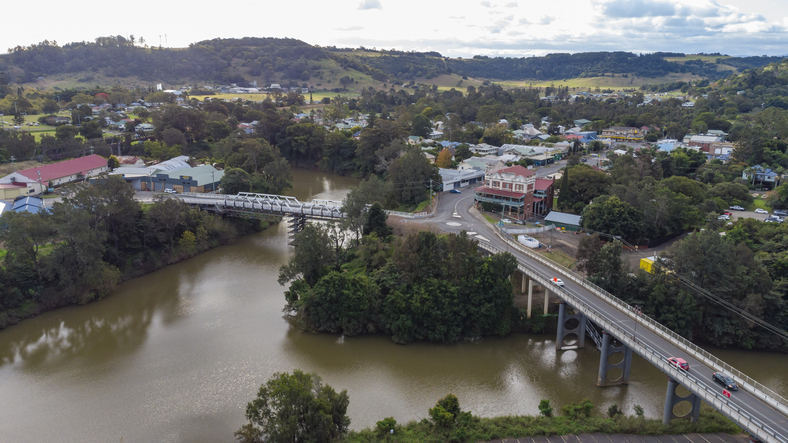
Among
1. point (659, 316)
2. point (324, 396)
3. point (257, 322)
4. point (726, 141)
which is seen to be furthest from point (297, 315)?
point (726, 141)

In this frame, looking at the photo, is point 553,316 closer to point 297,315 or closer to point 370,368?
point 370,368

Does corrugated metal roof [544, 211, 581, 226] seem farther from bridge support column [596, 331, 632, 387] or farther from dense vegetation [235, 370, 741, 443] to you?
dense vegetation [235, 370, 741, 443]

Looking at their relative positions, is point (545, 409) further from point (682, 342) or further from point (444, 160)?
point (444, 160)

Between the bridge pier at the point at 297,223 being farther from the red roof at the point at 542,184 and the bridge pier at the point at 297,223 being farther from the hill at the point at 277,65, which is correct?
the hill at the point at 277,65

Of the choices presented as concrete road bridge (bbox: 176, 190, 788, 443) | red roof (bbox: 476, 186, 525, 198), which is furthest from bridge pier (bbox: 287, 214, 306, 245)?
red roof (bbox: 476, 186, 525, 198)

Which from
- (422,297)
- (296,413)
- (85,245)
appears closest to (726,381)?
(422,297)

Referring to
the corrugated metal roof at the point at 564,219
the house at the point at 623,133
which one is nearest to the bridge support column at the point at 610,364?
the corrugated metal roof at the point at 564,219
